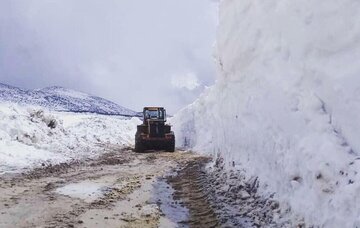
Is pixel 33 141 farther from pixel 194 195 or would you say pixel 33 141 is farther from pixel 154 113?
pixel 194 195

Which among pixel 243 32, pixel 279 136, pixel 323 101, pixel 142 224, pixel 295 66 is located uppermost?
pixel 243 32

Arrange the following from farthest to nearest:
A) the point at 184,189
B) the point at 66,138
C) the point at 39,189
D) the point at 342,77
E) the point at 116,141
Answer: the point at 116,141
the point at 66,138
the point at 184,189
the point at 39,189
the point at 342,77

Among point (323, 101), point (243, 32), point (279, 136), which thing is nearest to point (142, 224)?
point (279, 136)

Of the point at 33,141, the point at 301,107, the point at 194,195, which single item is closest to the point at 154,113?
the point at 33,141

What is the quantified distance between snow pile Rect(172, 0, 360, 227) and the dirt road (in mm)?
1695

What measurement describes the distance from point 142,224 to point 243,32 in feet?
26.4

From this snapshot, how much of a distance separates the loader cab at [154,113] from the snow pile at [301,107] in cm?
1544

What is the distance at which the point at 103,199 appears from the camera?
11133mm

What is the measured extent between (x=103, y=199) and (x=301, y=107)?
4.99m

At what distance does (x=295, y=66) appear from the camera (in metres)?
10.3

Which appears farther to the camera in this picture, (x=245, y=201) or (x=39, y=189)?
(x=39, y=189)

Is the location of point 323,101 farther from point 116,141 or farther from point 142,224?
point 116,141

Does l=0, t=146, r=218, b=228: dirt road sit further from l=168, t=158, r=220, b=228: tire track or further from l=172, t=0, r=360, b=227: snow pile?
l=172, t=0, r=360, b=227: snow pile

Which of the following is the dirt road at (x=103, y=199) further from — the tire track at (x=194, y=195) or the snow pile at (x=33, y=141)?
the snow pile at (x=33, y=141)
